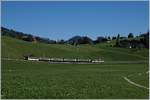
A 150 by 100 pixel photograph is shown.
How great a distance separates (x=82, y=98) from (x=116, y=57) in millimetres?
141162

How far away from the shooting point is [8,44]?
148 metres

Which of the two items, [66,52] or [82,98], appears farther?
[66,52]

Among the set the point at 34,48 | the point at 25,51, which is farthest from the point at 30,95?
the point at 34,48

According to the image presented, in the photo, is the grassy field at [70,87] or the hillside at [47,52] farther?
the hillside at [47,52]

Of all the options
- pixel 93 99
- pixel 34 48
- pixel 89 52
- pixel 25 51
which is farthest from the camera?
pixel 89 52

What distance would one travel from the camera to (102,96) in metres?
20.7

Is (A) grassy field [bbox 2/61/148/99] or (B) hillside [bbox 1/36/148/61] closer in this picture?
(A) grassy field [bbox 2/61/148/99]

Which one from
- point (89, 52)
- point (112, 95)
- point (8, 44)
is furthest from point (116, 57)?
point (112, 95)

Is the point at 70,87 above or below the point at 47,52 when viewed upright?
above

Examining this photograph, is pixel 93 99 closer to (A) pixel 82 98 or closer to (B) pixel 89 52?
(A) pixel 82 98

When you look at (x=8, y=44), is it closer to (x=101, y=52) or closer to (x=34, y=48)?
(x=34, y=48)

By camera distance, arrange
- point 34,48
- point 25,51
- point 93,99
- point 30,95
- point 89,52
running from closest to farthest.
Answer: point 93,99, point 30,95, point 25,51, point 34,48, point 89,52

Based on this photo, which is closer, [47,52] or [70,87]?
[70,87]

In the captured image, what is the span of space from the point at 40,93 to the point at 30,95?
3.48 ft
